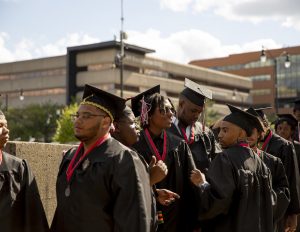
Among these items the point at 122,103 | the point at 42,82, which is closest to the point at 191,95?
the point at 122,103

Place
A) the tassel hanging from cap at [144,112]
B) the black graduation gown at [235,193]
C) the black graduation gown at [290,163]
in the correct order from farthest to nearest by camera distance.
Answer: the black graduation gown at [290,163]
the tassel hanging from cap at [144,112]
the black graduation gown at [235,193]

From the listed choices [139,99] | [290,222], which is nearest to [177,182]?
[139,99]

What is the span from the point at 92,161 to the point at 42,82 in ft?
259

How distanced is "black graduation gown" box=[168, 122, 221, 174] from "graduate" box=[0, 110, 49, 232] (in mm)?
2153

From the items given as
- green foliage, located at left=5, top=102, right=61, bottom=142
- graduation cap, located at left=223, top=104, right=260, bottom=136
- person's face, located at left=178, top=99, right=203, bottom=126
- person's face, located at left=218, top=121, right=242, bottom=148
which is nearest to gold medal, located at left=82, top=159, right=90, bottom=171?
person's face, located at left=218, top=121, right=242, bottom=148

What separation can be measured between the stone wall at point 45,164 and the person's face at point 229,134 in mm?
1962

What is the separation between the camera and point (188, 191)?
5535 millimetres

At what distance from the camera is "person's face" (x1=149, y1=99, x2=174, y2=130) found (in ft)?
18.1

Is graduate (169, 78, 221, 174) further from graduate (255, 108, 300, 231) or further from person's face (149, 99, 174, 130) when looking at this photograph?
graduate (255, 108, 300, 231)

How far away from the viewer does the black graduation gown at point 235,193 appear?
5.02 meters

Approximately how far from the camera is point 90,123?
416 centimetres

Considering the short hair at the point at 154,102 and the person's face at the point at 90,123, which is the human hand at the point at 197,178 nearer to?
the short hair at the point at 154,102

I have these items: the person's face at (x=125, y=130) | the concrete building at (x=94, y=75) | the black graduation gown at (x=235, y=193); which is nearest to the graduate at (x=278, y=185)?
the black graduation gown at (x=235, y=193)

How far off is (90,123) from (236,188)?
169 centimetres
